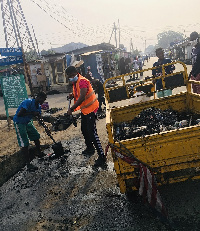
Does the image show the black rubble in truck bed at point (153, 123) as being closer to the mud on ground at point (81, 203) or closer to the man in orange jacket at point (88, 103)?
the man in orange jacket at point (88, 103)

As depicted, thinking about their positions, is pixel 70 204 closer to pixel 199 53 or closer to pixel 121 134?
pixel 121 134

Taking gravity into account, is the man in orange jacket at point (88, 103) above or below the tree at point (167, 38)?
below

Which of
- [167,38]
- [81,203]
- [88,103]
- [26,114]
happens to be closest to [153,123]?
[88,103]

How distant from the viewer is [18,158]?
19.5 ft

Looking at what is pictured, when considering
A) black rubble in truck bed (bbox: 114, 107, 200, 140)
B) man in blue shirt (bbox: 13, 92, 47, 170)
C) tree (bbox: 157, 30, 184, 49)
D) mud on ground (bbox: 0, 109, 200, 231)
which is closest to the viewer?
mud on ground (bbox: 0, 109, 200, 231)

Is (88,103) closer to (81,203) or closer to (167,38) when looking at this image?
(81,203)

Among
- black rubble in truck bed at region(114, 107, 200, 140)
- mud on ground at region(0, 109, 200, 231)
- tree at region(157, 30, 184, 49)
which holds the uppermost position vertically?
tree at region(157, 30, 184, 49)

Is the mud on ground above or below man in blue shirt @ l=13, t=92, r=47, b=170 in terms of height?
below

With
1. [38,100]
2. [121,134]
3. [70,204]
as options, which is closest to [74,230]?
[70,204]

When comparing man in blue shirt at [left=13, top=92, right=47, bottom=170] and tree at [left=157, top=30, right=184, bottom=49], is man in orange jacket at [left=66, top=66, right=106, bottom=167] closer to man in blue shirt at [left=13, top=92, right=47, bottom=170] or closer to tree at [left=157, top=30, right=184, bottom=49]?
man in blue shirt at [left=13, top=92, right=47, bottom=170]

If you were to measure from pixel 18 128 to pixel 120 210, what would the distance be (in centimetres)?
295

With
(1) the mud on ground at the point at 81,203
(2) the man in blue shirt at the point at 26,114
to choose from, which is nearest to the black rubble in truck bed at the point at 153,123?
(1) the mud on ground at the point at 81,203

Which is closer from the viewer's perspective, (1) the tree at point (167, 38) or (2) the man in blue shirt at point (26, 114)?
(2) the man in blue shirt at point (26, 114)

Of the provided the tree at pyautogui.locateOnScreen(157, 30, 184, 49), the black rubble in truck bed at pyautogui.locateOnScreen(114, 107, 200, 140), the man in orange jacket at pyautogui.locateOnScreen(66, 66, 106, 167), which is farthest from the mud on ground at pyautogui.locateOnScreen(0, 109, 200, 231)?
the tree at pyautogui.locateOnScreen(157, 30, 184, 49)
